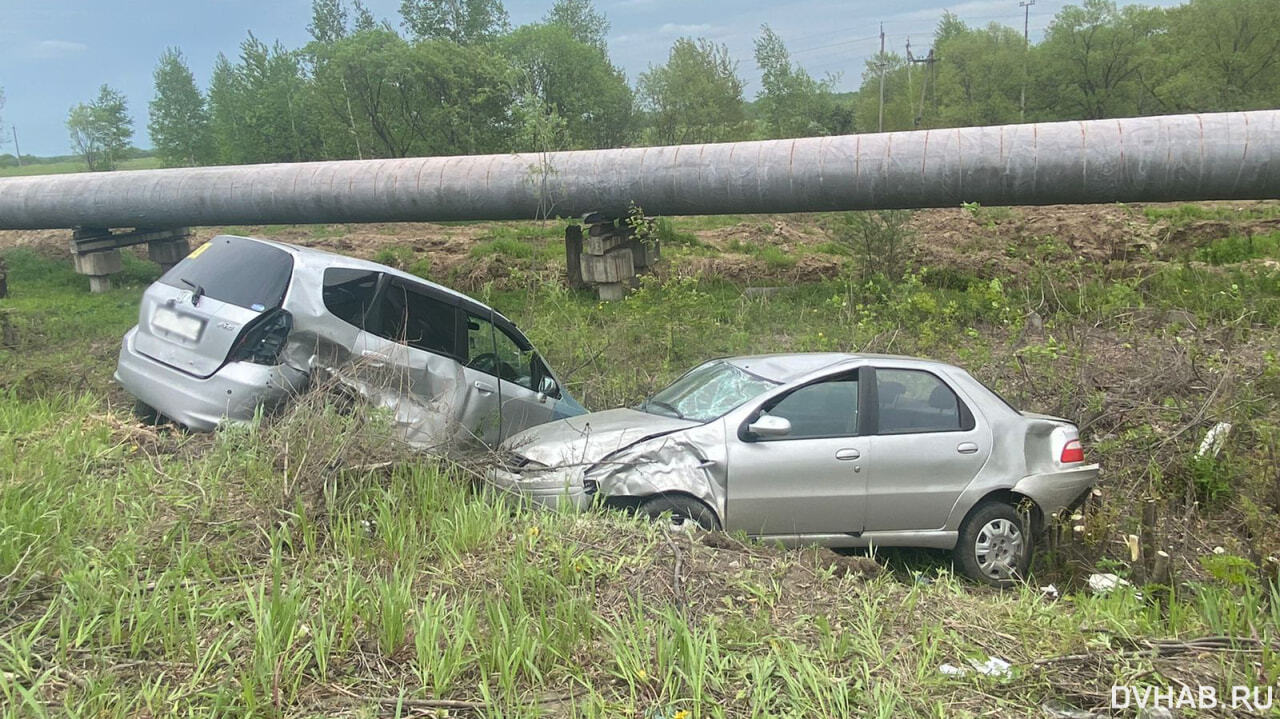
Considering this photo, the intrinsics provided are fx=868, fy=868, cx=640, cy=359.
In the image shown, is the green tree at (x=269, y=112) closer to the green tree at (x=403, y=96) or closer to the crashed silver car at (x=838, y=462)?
the green tree at (x=403, y=96)

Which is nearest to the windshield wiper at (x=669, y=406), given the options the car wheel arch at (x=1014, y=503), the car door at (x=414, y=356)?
the car door at (x=414, y=356)

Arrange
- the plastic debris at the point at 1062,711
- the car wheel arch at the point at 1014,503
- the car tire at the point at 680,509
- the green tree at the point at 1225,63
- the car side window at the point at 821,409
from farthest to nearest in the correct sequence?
the green tree at the point at 1225,63 < the car wheel arch at the point at 1014,503 < the car side window at the point at 821,409 < the car tire at the point at 680,509 < the plastic debris at the point at 1062,711

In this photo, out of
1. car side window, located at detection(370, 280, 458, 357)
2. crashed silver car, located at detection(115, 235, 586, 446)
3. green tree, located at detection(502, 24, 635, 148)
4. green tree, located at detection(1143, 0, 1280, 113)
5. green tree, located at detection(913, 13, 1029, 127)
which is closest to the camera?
crashed silver car, located at detection(115, 235, 586, 446)

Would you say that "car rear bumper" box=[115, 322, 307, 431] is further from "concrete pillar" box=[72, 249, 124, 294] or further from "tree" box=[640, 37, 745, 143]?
"tree" box=[640, 37, 745, 143]

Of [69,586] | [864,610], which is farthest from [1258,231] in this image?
[69,586]

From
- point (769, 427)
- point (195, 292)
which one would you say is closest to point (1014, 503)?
point (769, 427)

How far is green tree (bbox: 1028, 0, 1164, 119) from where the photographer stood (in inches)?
1794

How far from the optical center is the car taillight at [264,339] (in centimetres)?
598

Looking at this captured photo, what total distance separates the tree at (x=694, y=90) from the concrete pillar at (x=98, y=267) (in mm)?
22176

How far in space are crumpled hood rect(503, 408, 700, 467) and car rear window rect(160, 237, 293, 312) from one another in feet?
6.64

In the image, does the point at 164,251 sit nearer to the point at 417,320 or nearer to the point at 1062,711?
the point at 417,320

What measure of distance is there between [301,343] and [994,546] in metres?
4.92

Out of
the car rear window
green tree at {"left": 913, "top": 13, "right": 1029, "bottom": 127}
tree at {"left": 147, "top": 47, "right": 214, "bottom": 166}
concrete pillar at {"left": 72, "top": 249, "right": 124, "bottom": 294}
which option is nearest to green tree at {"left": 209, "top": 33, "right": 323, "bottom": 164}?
tree at {"left": 147, "top": 47, "right": 214, "bottom": 166}

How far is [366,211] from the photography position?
13.6 metres
